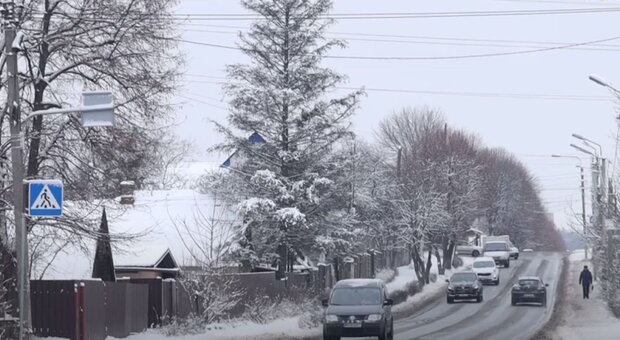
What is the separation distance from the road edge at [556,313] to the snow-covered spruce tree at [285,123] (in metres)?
10.7

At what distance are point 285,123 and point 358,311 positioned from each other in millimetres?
18948

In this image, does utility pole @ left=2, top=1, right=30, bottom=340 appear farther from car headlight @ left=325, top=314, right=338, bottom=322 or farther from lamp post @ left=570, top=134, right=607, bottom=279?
lamp post @ left=570, top=134, right=607, bottom=279

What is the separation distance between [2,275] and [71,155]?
350cm

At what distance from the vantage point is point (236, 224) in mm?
47812

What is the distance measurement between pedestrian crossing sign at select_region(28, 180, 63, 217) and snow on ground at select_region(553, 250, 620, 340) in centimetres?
1815

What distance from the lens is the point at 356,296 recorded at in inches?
1227

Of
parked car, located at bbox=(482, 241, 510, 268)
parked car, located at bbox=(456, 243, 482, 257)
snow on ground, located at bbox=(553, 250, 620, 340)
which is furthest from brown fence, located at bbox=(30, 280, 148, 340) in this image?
parked car, located at bbox=(456, 243, 482, 257)

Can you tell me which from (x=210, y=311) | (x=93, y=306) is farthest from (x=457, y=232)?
(x=93, y=306)

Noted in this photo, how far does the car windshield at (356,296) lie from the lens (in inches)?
1214

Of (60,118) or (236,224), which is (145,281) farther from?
(236,224)

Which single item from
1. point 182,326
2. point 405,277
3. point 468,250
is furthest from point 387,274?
point 182,326

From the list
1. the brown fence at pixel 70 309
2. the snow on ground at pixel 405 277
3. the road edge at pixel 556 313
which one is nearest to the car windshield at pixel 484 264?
the snow on ground at pixel 405 277

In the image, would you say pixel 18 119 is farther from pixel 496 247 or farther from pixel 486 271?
pixel 496 247

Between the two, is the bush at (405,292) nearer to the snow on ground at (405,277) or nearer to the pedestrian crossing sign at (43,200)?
the snow on ground at (405,277)
